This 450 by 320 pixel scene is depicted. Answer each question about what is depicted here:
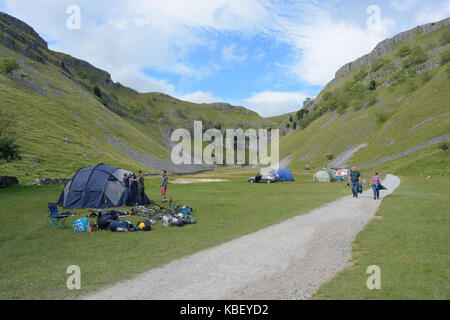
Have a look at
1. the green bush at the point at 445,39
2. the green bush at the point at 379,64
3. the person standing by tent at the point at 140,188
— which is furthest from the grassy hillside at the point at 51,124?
the green bush at the point at 445,39

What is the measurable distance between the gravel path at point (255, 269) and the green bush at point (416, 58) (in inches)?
6086

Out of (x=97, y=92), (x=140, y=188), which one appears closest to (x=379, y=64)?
(x=97, y=92)

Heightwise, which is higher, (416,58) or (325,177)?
(416,58)

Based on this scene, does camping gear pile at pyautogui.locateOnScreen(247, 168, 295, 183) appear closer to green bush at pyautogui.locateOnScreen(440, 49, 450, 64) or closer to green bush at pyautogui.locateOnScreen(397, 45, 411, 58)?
green bush at pyautogui.locateOnScreen(440, 49, 450, 64)

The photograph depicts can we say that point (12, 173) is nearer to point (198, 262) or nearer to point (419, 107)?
point (198, 262)

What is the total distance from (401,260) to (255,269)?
5.10 metres

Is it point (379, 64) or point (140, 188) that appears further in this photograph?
point (379, 64)

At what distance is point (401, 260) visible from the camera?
364 inches

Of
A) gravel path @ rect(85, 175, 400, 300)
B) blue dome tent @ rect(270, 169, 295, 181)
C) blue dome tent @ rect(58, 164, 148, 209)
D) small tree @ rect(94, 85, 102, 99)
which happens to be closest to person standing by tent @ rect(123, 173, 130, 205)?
blue dome tent @ rect(58, 164, 148, 209)

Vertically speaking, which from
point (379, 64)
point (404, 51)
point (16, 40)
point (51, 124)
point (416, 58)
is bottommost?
point (51, 124)

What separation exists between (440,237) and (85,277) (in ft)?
47.6

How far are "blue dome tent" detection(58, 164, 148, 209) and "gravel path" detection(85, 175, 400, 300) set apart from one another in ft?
54.2

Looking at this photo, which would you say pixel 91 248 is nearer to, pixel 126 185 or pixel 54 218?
pixel 54 218
